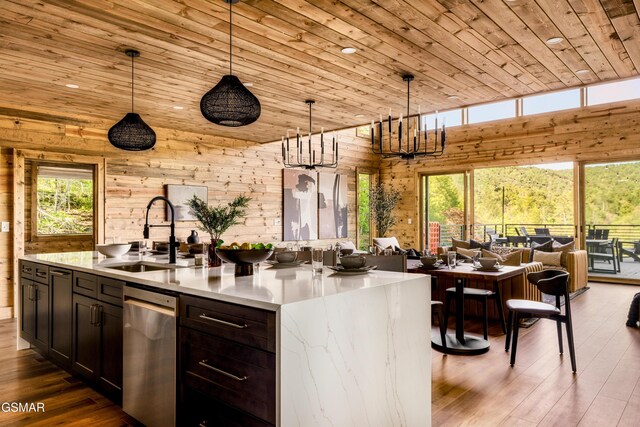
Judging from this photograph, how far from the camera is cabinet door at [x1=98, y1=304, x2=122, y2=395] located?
2811 mm

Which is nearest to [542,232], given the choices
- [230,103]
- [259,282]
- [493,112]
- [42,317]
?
[493,112]

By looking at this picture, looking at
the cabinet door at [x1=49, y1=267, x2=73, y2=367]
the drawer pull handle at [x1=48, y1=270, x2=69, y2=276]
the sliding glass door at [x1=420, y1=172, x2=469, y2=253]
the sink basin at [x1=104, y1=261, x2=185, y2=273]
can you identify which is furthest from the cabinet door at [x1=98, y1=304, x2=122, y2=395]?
the sliding glass door at [x1=420, y1=172, x2=469, y2=253]

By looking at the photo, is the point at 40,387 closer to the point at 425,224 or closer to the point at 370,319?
the point at 370,319

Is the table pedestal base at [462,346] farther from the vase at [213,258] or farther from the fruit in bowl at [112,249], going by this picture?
the fruit in bowl at [112,249]

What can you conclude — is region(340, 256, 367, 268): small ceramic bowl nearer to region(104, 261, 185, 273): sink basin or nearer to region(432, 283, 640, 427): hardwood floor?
region(432, 283, 640, 427): hardwood floor

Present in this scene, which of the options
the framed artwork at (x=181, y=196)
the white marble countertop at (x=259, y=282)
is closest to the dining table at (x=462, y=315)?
the white marble countertop at (x=259, y=282)

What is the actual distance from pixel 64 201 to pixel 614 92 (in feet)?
33.1

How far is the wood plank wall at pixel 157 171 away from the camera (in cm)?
572

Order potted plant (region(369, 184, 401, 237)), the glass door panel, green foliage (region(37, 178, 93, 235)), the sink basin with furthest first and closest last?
potted plant (region(369, 184, 401, 237))
the glass door panel
green foliage (region(37, 178, 93, 235))
the sink basin

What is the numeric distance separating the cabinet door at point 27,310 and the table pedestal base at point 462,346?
374 cm

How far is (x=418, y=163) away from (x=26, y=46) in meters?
8.18

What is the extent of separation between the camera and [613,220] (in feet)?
26.3

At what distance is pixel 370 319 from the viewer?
2146 millimetres

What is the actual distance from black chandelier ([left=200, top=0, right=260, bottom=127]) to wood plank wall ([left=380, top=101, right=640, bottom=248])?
21.8 ft
